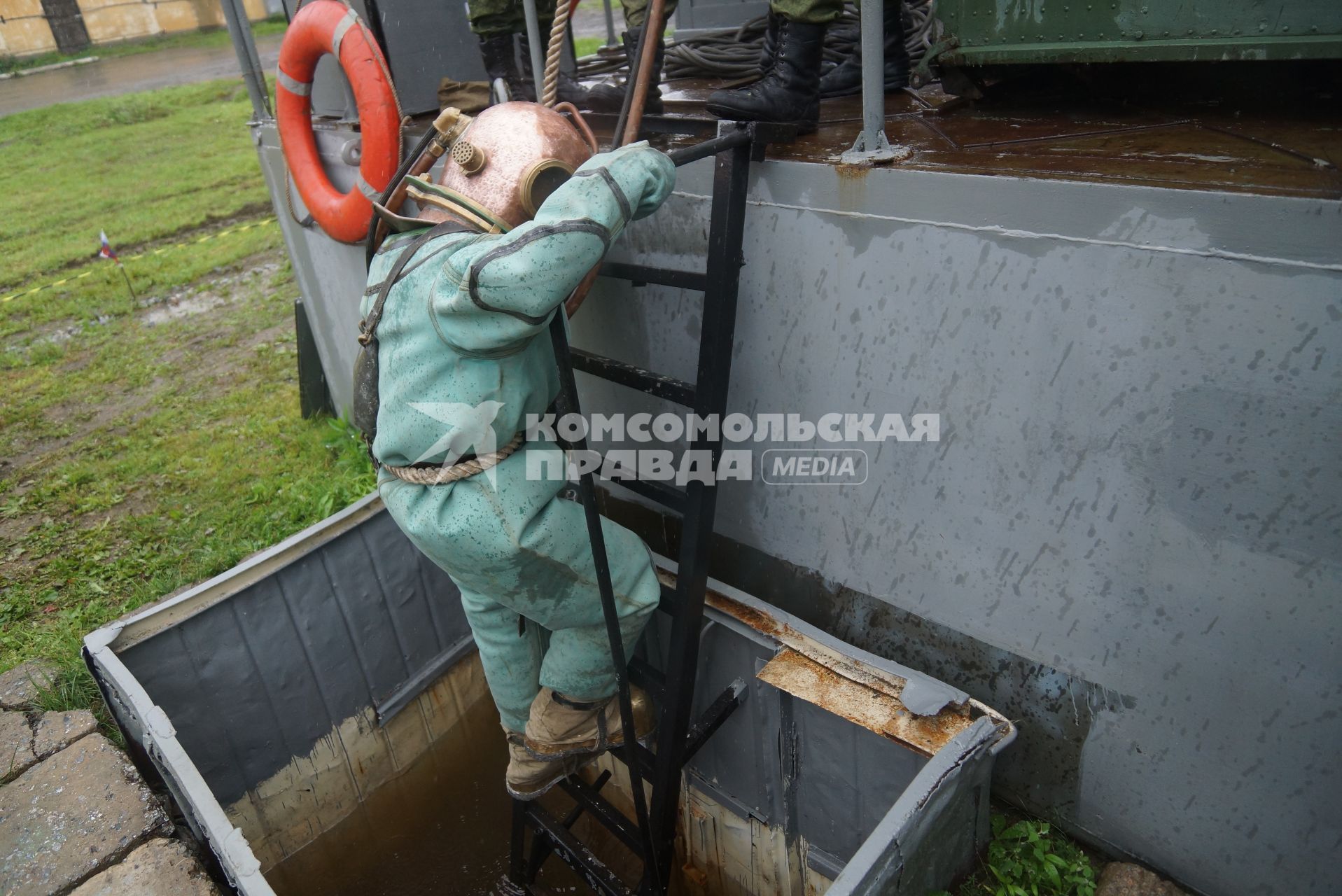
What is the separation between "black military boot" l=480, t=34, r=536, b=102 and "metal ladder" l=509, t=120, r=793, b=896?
1.04 meters

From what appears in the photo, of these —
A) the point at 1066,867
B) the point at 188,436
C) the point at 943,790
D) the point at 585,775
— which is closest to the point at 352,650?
the point at 585,775

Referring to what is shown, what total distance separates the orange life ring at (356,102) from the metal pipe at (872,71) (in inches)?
69.4

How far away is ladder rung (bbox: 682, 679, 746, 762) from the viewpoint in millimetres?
2588

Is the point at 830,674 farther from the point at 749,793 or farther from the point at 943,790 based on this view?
the point at 749,793

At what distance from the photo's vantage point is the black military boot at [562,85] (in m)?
3.18

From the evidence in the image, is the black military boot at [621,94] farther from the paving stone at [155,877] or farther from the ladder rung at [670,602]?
the paving stone at [155,877]

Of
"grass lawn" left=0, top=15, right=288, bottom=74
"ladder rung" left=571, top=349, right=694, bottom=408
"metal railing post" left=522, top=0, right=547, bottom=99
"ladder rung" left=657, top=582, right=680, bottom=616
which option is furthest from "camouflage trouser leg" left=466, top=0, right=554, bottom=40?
"grass lawn" left=0, top=15, right=288, bottom=74

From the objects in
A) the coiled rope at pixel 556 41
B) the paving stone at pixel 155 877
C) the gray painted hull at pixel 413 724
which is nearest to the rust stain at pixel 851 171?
the coiled rope at pixel 556 41

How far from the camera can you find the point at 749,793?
2881 mm

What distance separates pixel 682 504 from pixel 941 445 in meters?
0.68

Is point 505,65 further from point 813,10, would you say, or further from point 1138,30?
point 1138,30

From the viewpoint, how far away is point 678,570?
8.04 feet

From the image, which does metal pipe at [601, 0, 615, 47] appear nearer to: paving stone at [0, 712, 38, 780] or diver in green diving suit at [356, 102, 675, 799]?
diver in green diving suit at [356, 102, 675, 799]

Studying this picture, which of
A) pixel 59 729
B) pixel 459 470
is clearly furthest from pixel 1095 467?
pixel 59 729
